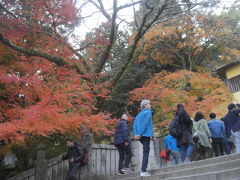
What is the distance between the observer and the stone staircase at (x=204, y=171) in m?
5.26

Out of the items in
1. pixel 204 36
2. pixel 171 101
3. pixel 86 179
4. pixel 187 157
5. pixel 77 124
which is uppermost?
pixel 204 36

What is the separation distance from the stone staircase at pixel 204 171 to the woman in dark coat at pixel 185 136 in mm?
1161

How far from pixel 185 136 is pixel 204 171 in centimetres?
227

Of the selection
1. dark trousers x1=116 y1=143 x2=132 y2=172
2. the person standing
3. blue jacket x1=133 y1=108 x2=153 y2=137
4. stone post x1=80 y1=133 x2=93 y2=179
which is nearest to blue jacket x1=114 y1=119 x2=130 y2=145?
the person standing

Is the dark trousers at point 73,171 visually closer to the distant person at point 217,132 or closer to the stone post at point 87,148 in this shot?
the stone post at point 87,148

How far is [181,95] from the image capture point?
16.3 metres

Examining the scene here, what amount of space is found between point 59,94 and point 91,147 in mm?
2718

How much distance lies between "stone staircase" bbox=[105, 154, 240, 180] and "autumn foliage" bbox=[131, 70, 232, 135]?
7.95 meters

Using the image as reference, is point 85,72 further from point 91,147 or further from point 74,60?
point 91,147

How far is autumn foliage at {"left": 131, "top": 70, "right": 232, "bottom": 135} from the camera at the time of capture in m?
15.9

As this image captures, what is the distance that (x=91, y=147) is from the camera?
1117 centimetres

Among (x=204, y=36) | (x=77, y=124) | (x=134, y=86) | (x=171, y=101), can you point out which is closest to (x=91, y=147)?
(x=77, y=124)

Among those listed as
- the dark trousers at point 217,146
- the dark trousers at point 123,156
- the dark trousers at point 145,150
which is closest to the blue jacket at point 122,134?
the dark trousers at point 123,156

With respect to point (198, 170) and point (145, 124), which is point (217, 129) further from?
point (198, 170)
